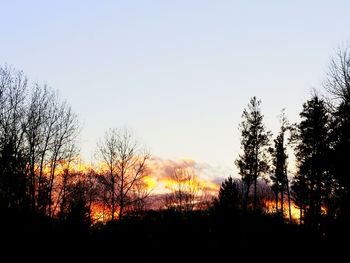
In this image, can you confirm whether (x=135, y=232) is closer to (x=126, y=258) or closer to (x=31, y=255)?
(x=126, y=258)

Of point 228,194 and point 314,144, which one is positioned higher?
point 314,144

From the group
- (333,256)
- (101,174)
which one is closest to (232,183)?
(101,174)

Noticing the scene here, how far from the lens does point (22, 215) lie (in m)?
14.6

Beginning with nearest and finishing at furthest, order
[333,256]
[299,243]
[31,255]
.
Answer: [31,255] < [333,256] < [299,243]

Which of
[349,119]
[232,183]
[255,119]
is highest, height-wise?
[255,119]

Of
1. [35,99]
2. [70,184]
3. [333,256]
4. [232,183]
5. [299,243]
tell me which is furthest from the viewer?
[70,184]

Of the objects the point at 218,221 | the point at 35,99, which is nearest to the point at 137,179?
the point at 35,99

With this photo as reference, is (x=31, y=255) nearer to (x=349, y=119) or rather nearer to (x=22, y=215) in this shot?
(x=22, y=215)

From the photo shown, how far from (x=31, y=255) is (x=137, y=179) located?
91.0 ft

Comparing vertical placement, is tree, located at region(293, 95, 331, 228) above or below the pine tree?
above

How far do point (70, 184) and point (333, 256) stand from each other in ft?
99.9

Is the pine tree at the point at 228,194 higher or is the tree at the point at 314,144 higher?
the tree at the point at 314,144

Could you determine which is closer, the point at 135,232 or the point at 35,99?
the point at 135,232

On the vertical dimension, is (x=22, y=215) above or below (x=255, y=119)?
below
